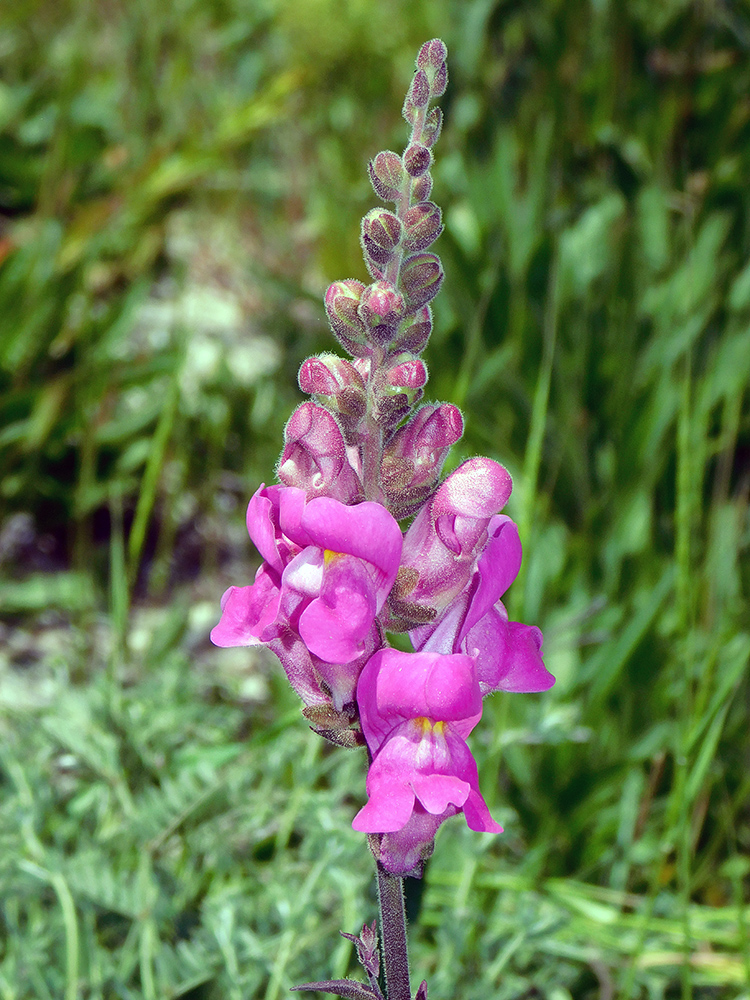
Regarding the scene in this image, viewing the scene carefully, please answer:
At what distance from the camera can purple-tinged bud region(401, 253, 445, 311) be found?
2.46ft

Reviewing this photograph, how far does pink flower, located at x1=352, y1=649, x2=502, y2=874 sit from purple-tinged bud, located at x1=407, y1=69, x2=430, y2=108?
39 cm

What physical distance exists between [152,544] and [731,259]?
1.44m

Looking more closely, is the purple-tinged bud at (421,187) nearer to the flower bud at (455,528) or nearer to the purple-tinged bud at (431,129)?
the purple-tinged bud at (431,129)

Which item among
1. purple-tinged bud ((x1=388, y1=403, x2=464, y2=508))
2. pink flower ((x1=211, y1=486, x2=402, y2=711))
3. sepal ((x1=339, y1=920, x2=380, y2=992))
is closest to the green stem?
sepal ((x1=339, y1=920, x2=380, y2=992))

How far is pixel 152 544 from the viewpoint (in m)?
2.28

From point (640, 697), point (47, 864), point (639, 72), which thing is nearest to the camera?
point (47, 864)

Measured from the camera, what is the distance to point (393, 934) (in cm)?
77

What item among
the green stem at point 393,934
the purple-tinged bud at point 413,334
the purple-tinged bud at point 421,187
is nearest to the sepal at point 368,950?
the green stem at point 393,934

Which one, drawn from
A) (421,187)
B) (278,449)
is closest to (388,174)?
(421,187)

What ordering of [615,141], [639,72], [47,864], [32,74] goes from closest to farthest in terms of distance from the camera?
1. [47,864]
2. [615,141]
3. [639,72]
4. [32,74]

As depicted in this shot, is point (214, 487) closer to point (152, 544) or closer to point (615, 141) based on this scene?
point (152, 544)

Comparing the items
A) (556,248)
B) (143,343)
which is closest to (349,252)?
(143,343)

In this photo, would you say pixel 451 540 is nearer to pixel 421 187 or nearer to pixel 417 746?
pixel 417 746

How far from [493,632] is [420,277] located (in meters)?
0.27
